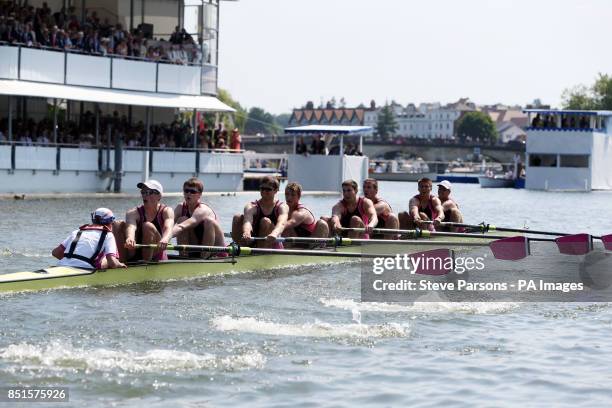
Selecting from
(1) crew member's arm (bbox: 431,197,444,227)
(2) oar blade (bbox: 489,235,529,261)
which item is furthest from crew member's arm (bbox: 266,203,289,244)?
(1) crew member's arm (bbox: 431,197,444,227)

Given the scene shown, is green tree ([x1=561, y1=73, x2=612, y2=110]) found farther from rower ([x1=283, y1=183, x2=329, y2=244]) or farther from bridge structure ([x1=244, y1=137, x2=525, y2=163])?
rower ([x1=283, y1=183, x2=329, y2=244])

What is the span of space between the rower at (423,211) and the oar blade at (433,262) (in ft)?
21.6

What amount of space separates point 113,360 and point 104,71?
31.8 meters

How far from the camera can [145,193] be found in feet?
54.0

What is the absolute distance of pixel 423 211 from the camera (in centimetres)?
2398

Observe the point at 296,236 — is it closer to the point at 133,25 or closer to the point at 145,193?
the point at 145,193

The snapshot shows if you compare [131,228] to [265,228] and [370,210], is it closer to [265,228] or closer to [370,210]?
[265,228]

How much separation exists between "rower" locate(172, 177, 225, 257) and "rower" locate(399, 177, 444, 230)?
6.34 m

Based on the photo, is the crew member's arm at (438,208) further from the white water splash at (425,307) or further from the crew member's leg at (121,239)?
the crew member's leg at (121,239)

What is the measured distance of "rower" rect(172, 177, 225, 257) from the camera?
17500mm

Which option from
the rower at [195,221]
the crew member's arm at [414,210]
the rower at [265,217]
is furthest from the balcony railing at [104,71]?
the rower at [195,221]

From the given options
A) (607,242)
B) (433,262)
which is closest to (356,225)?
(607,242)

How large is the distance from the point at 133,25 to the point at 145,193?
31123 millimetres

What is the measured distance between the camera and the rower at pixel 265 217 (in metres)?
18.5
